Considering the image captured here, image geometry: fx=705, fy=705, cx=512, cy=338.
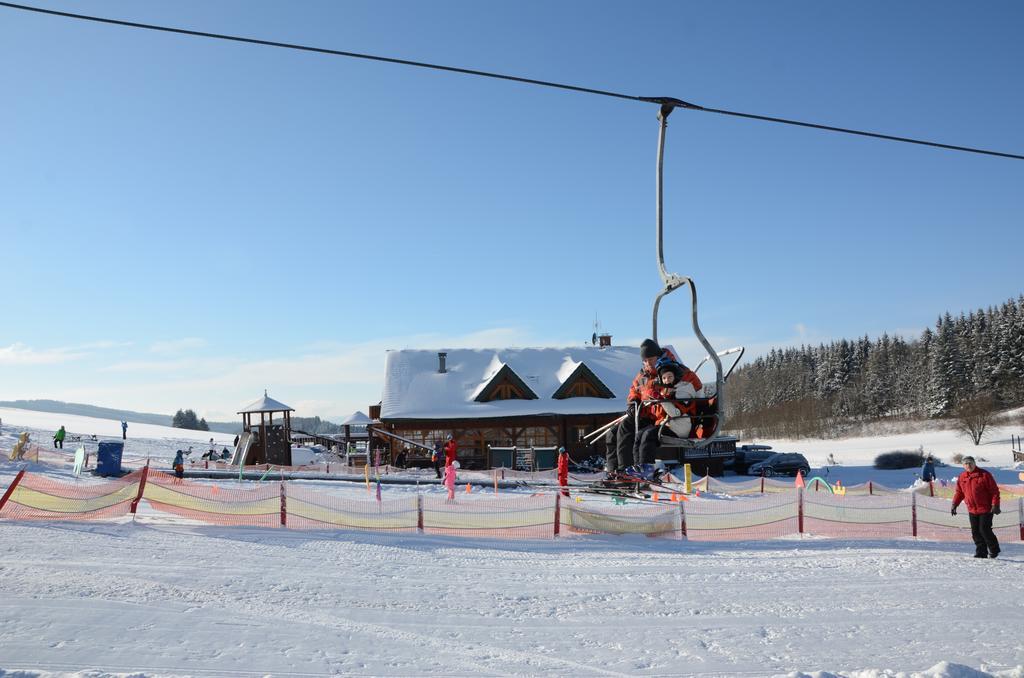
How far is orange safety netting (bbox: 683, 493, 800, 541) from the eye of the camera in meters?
15.3

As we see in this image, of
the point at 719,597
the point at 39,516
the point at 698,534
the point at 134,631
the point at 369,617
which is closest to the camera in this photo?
the point at 134,631

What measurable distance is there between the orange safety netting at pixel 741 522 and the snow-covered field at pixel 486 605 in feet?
2.34

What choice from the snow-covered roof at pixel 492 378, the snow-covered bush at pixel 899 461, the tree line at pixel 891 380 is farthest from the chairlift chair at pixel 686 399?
the tree line at pixel 891 380

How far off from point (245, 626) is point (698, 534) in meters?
10.1

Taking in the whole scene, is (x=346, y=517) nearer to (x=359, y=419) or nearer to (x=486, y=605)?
(x=486, y=605)

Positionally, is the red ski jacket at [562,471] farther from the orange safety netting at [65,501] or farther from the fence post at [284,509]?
the orange safety netting at [65,501]

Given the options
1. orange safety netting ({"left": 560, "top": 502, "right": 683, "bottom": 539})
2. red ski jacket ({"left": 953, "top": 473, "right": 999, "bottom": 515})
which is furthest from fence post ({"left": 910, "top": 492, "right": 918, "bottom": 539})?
orange safety netting ({"left": 560, "top": 502, "right": 683, "bottom": 539})

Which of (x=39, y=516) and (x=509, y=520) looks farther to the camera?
(x=509, y=520)

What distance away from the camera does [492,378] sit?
3850cm

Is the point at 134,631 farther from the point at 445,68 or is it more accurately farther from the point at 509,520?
the point at 509,520

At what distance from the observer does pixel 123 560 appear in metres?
11.1

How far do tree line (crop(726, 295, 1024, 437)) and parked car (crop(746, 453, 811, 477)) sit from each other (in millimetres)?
31895

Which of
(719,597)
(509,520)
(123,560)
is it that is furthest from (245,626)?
(509,520)

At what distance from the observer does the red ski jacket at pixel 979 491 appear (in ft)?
41.4
